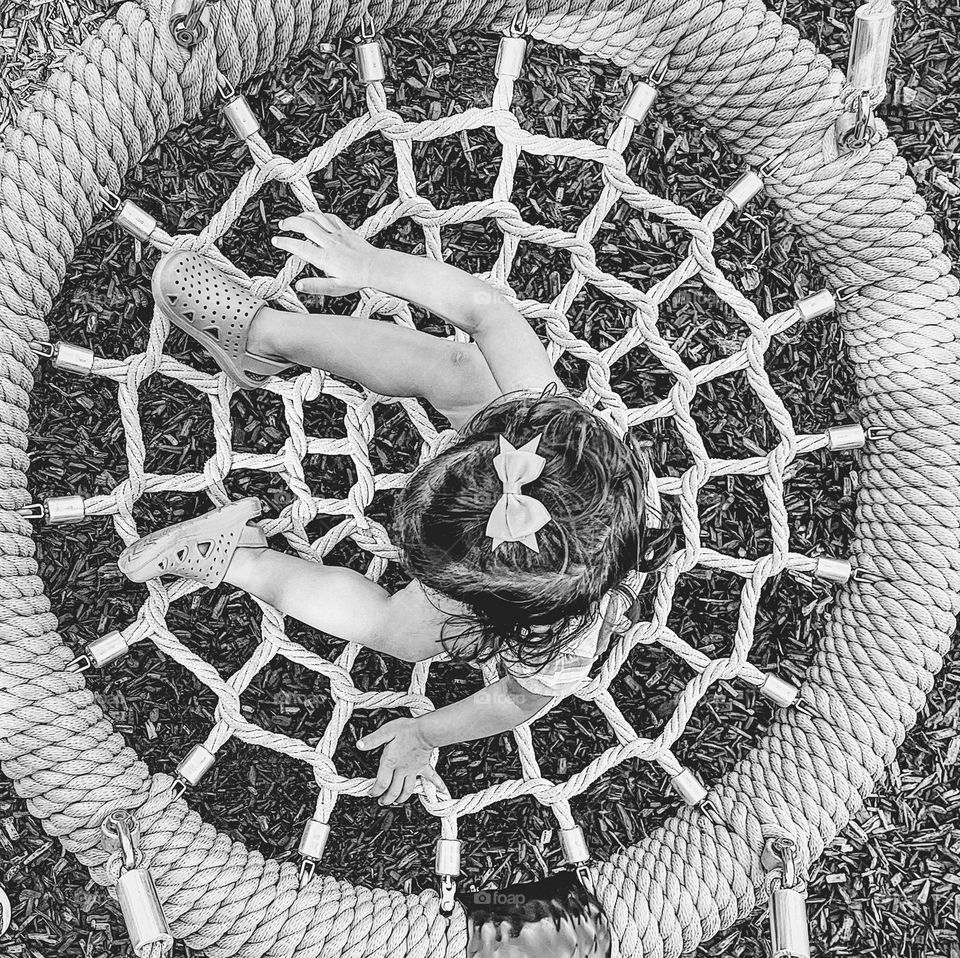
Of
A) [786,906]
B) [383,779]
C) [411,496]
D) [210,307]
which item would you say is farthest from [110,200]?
Result: [786,906]

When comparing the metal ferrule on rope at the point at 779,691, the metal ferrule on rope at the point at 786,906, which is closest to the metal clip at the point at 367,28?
the metal ferrule on rope at the point at 779,691

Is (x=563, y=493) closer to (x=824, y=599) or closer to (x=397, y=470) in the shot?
(x=397, y=470)

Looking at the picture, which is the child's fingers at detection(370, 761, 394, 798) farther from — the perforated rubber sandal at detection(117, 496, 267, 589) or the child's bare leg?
the child's bare leg

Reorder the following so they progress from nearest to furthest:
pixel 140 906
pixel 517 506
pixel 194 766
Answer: pixel 517 506 < pixel 140 906 < pixel 194 766

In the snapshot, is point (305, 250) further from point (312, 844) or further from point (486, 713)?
point (312, 844)

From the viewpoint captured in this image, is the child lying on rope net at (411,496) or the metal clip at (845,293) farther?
the metal clip at (845,293)

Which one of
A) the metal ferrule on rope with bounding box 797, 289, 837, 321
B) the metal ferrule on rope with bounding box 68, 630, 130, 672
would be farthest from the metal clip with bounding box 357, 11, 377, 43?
the metal ferrule on rope with bounding box 68, 630, 130, 672

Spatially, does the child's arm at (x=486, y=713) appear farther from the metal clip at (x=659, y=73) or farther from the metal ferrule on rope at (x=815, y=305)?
the metal clip at (x=659, y=73)

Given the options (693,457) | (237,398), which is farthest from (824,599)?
(237,398)
